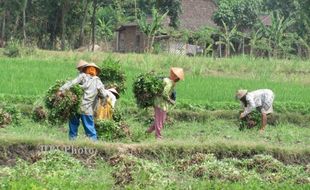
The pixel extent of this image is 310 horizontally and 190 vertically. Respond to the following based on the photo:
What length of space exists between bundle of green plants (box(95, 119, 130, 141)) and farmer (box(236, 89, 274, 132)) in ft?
9.15

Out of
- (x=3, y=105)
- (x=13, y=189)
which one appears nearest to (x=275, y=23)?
(x=3, y=105)

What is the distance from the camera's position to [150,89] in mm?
10211

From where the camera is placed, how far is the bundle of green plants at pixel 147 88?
1019cm

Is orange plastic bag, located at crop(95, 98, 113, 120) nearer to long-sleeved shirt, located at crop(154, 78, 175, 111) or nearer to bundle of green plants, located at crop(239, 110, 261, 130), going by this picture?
long-sleeved shirt, located at crop(154, 78, 175, 111)

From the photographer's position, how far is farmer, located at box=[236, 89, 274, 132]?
1137cm

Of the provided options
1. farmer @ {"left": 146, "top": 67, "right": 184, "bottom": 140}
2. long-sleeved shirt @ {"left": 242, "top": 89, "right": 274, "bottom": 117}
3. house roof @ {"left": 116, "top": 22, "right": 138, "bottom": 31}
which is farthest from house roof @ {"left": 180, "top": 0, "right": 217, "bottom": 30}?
farmer @ {"left": 146, "top": 67, "right": 184, "bottom": 140}

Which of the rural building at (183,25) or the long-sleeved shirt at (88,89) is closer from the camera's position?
the long-sleeved shirt at (88,89)

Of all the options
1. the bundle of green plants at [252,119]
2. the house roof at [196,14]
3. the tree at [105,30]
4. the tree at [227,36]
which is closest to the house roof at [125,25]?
the tree at [105,30]

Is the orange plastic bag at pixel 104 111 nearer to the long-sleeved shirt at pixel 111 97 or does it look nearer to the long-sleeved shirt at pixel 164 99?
the long-sleeved shirt at pixel 111 97

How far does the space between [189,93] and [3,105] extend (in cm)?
556

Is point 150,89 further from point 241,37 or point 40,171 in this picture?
point 241,37

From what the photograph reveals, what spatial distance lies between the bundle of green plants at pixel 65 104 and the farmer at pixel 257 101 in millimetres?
3400

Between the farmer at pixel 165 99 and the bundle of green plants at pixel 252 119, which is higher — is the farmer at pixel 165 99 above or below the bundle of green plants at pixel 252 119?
above

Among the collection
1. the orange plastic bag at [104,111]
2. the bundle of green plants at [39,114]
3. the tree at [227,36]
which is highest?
the tree at [227,36]
